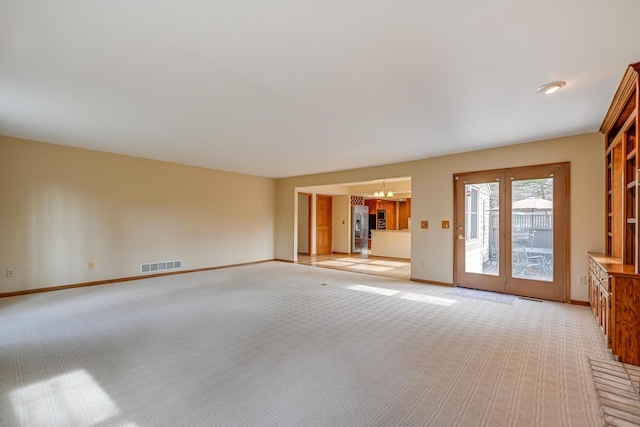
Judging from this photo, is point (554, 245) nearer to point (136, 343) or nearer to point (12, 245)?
point (136, 343)

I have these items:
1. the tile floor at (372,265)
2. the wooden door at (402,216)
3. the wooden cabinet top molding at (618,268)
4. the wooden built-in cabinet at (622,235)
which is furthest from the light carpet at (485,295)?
the wooden door at (402,216)

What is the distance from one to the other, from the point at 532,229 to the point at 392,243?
16.9ft

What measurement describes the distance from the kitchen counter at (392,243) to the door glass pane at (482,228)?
387 centimetres

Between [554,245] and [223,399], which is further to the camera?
[554,245]

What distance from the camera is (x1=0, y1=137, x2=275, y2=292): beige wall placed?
15.7 ft

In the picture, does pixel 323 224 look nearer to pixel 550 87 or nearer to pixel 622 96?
pixel 550 87

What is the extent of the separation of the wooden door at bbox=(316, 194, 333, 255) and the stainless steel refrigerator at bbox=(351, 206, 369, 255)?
0.91 metres

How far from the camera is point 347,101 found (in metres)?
3.19

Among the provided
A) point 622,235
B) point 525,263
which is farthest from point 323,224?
point 622,235

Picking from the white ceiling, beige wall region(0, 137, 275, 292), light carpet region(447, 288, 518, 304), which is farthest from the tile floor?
the white ceiling

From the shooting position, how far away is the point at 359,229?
1084 centimetres

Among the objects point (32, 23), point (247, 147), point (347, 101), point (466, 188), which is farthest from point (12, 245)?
point (466, 188)

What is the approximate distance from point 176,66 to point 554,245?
5618 millimetres

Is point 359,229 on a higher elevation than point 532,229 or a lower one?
lower
